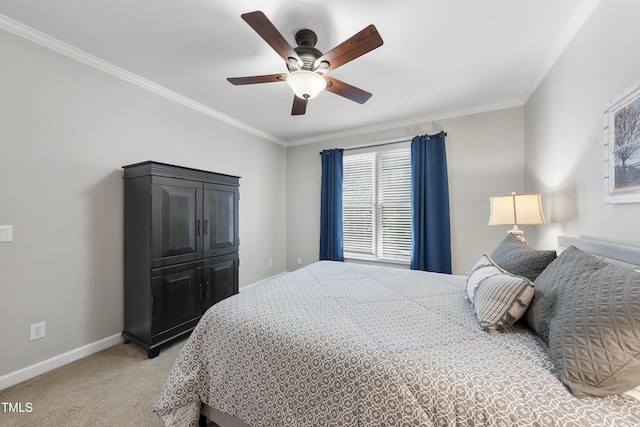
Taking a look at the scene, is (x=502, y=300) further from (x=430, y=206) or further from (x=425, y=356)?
(x=430, y=206)

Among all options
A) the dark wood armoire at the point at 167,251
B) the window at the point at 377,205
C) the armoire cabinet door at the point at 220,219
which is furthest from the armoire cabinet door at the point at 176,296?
the window at the point at 377,205

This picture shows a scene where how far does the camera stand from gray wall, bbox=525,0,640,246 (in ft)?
4.37

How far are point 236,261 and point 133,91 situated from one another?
2.12m

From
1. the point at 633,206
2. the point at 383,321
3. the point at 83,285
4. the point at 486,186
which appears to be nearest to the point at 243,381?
the point at 383,321

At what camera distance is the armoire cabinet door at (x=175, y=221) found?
224 centimetres

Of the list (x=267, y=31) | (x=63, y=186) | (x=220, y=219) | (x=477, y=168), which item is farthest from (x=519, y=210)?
(x=63, y=186)

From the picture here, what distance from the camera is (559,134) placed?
6.86 ft

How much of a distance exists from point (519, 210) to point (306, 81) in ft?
7.04

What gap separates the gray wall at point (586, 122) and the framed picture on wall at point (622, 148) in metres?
0.06

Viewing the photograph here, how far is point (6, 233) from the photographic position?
70.5 inches

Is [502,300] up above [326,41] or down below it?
below

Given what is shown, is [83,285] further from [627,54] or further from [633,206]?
[627,54]

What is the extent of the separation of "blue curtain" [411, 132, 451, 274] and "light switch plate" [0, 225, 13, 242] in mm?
3956

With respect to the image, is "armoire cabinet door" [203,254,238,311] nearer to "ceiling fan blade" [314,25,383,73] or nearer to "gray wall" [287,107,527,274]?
"ceiling fan blade" [314,25,383,73]
